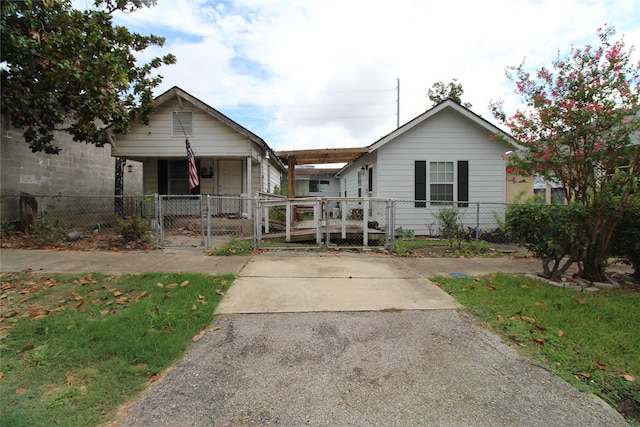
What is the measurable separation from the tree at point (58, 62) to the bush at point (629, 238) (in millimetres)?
10829

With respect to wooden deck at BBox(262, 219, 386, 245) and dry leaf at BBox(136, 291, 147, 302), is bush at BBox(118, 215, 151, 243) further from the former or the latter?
dry leaf at BBox(136, 291, 147, 302)

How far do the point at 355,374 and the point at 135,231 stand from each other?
286 inches

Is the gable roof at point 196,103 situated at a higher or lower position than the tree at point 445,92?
lower

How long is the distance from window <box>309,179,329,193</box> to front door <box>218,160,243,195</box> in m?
19.0

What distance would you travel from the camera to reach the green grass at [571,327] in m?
2.73

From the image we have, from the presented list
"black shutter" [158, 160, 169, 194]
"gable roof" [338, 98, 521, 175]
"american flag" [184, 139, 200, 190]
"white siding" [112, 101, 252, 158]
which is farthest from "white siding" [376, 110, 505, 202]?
"black shutter" [158, 160, 169, 194]

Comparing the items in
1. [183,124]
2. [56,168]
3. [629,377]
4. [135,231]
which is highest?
[183,124]

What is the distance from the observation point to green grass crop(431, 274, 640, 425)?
2.73 meters

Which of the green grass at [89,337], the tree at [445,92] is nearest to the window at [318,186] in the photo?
the tree at [445,92]

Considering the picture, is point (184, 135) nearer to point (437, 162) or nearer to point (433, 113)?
point (433, 113)

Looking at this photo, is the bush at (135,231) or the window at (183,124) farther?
the window at (183,124)

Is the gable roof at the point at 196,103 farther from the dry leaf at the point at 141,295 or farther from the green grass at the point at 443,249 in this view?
the dry leaf at the point at 141,295

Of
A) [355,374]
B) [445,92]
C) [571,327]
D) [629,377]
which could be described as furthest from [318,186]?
[629,377]

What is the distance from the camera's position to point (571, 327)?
3691 millimetres
